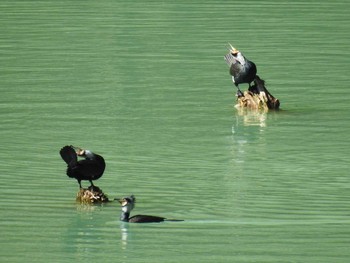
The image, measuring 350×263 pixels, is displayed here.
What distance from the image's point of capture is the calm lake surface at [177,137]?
44.5 ft

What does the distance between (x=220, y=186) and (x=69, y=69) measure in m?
10.5

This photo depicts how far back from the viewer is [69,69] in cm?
2612

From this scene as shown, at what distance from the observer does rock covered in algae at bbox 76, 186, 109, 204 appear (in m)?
14.9

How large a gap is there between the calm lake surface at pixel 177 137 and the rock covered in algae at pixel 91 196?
135mm

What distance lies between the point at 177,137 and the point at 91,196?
4.53m

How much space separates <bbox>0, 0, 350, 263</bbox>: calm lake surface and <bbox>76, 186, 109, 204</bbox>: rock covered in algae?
14 centimetres

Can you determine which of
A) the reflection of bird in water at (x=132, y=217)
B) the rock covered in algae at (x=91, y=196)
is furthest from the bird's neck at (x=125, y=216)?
the rock covered in algae at (x=91, y=196)

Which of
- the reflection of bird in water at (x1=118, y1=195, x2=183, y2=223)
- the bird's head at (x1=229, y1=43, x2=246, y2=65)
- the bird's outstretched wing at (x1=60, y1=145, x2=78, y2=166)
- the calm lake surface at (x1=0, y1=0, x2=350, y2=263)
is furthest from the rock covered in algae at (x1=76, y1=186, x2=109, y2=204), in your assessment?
the bird's head at (x1=229, y1=43, x2=246, y2=65)

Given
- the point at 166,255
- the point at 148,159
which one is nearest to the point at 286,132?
the point at 148,159

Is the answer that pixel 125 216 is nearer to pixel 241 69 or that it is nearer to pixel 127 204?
pixel 127 204

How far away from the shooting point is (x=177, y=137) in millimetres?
19297

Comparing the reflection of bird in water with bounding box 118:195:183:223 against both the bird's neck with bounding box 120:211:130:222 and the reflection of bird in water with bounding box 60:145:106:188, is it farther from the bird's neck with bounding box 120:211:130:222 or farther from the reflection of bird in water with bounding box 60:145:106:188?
the reflection of bird in water with bounding box 60:145:106:188

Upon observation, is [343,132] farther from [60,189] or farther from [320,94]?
[60,189]

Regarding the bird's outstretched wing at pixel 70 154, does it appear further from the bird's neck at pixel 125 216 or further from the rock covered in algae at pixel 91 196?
the bird's neck at pixel 125 216
